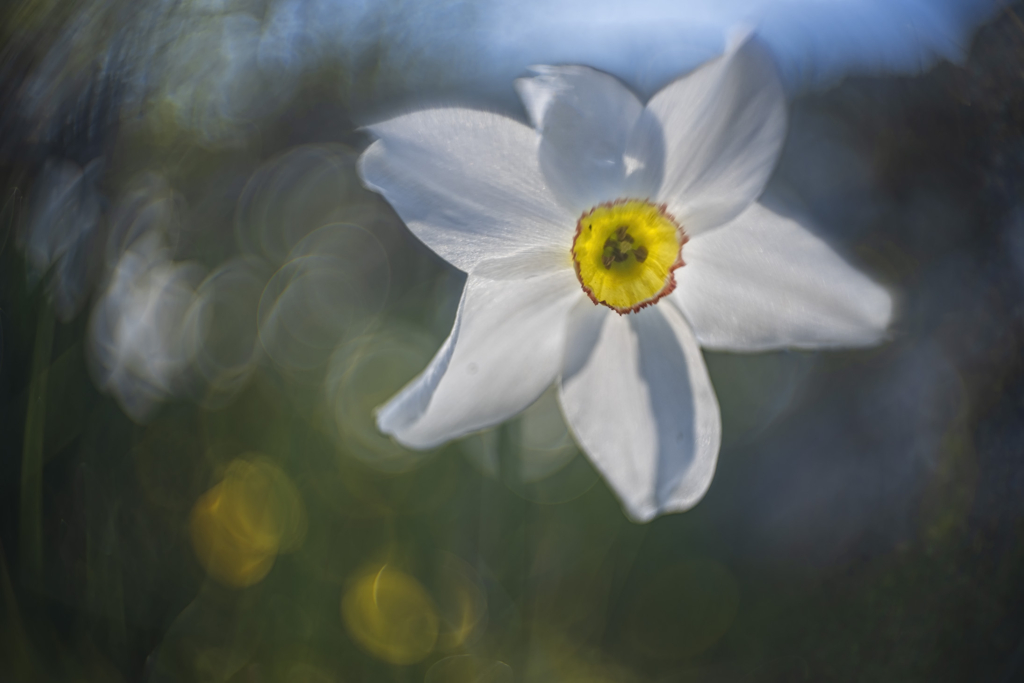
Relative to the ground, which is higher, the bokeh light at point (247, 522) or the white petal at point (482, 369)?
the white petal at point (482, 369)

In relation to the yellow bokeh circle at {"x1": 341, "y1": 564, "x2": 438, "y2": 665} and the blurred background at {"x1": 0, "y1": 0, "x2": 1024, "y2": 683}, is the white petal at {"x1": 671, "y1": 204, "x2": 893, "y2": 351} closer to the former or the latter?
the blurred background at {"x1": 0, "y1": 0, "x2": 1024, "y2": 683}

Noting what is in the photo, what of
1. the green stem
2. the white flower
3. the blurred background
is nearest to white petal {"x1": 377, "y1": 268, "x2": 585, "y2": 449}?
the white flower

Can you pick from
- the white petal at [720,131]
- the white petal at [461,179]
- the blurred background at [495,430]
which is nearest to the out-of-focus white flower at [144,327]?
the blurred background at [495,430]

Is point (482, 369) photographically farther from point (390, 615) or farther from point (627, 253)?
point (390, 615)

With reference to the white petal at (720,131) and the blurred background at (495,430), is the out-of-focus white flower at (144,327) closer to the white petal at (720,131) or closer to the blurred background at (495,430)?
the blurred background at (495,430)

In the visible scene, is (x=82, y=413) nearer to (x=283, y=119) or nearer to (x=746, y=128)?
(x=283, y=119)
